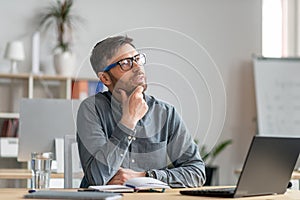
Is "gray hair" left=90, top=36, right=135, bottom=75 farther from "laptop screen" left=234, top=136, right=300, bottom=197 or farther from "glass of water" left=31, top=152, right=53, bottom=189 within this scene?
"laptop screen" left=234, top=136, right=300, bottom=197

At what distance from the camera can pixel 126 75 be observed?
2.26 m

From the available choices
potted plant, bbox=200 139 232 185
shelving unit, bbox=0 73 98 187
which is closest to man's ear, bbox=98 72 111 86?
shelving unit, bbox=0 73 98 187

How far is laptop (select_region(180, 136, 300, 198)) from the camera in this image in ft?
5.78

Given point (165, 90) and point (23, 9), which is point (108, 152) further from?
point (23, 9)

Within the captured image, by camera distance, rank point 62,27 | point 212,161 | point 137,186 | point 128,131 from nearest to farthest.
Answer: point 137,186 < point 128,131 < point 62,27 < point 212,161

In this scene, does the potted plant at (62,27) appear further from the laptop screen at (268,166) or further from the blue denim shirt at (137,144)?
the laptop screen at (268,166)

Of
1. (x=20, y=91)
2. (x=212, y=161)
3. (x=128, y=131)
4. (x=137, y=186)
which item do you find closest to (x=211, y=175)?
(x=212, y=161)

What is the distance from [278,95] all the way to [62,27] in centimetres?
213

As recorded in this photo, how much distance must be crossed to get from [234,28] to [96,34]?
138cm

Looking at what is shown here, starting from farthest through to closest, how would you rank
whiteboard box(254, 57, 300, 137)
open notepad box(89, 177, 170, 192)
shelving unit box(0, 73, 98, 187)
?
whiteboard box(254, 57, 300, 137)
shelving unit box(0, 73, 98, 187)
open notepad box(89, 177, 170, 192)

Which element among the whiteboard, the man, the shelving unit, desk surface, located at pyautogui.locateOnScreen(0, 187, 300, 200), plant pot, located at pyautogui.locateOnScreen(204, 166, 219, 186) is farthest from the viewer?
the whiteboard

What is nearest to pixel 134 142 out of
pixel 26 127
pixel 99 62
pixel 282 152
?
pixel 99 62

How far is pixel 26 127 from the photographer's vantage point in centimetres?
337

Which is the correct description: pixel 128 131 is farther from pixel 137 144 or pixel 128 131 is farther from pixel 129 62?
pixel 129 62
